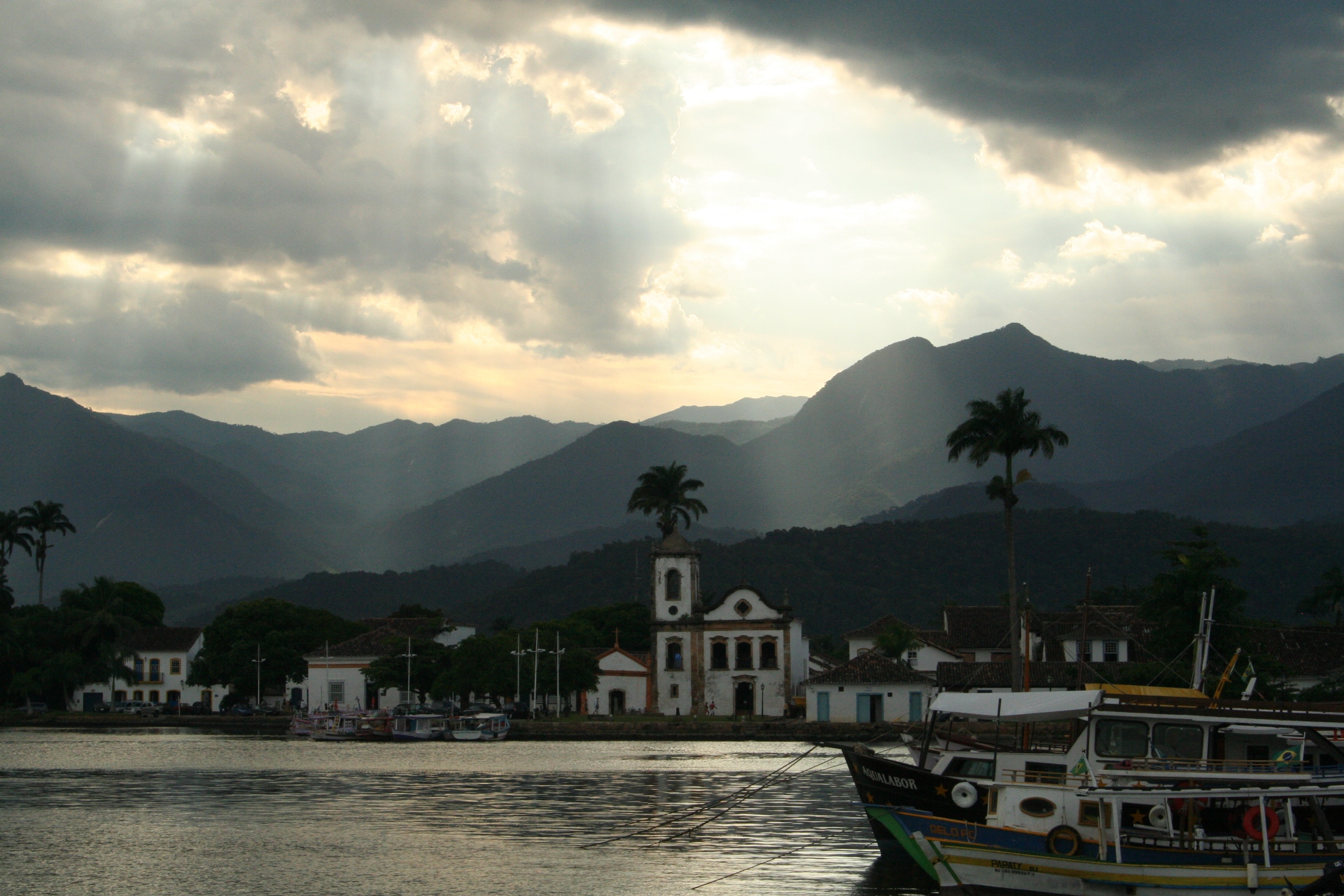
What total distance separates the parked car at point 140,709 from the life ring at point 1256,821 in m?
89.8

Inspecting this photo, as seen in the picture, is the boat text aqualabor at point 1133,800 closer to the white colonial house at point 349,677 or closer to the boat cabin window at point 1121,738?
the boat cabin window at point 1121,738

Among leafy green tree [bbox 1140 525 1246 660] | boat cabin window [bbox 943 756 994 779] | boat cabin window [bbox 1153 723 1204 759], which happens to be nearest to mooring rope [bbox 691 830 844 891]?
boat cabin window [bbox 943 756 994 779]

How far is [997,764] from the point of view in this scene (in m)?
29.8

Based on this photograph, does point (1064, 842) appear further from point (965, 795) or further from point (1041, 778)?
point (1041, 778)

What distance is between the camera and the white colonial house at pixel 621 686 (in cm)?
9350

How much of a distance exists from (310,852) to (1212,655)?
144ft

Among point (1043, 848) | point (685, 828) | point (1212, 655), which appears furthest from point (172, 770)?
point (1212, 655)

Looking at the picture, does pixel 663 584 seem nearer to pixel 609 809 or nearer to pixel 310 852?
pixel 609 809

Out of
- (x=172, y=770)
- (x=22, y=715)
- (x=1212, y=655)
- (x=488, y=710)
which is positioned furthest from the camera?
(x=22, y=715)

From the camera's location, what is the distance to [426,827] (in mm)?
38062

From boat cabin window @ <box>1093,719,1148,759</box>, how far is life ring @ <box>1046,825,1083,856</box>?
7.27ft

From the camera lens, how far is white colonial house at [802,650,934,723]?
3081 inches

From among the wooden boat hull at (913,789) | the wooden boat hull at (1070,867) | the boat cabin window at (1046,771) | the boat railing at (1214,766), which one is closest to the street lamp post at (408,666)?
the wooden boat hull at (913,789)

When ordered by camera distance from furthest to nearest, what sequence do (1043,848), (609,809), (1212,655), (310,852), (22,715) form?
(22,715) → (1212,655) → (609,809) → (310,852) → (1043,848)
